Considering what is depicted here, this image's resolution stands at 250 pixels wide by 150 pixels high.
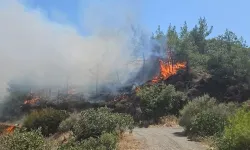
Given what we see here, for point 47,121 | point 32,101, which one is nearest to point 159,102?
point 47,121

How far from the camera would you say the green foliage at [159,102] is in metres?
41.1

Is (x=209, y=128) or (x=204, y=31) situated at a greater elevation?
(x=204, y=31)

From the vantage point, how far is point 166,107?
41031mm

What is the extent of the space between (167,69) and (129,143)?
3848 centimetres

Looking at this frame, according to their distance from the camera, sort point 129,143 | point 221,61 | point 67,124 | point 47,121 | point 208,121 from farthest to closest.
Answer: point 221,61 → point 47,121 → point 67,124 → point 208,121 → point 129,143

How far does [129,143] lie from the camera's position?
71.8ft

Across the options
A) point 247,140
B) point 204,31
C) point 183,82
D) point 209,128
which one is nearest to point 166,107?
point 183,82

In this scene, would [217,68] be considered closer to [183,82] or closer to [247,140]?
[183,82]

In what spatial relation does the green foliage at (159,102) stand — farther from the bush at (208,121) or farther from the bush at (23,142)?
the bush at (23,142)

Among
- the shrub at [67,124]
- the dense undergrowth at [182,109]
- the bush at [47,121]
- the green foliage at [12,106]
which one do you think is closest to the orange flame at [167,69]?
the dense undergrowth at [182,109]

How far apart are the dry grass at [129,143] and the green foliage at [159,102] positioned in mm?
16770

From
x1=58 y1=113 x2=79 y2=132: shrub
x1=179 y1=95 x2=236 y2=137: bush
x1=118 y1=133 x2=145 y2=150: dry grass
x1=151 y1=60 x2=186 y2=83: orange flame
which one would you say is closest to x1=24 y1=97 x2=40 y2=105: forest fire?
x1=151 y1=60 x2=186 y2=83: orange flame

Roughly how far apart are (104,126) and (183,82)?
32.7 m

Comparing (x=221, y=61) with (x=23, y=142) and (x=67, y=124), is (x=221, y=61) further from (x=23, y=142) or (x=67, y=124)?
(x=23, y=142)
